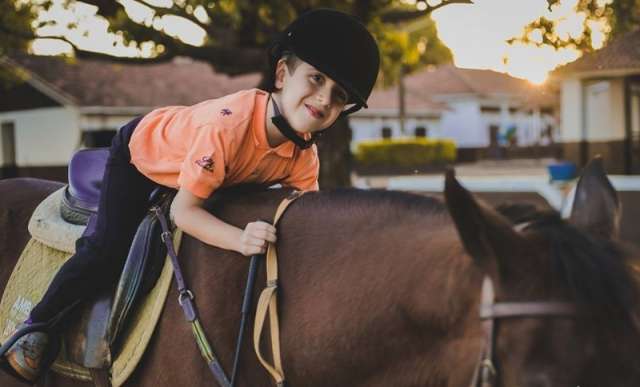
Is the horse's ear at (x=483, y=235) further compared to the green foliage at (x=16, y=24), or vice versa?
the green foliage at (x=16, y=24)

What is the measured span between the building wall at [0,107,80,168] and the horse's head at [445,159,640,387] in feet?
88.2


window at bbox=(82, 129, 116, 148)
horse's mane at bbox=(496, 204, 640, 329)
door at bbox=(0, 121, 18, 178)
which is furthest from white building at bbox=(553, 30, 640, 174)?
door at bbox=(0, 121, 18, 178)

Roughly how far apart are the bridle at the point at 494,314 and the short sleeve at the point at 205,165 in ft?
3.10

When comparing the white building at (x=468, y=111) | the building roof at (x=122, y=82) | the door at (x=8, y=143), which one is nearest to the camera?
the building roof at (x=122, y=82)

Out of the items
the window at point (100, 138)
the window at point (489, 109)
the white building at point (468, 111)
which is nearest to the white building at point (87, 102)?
the white building at point (468, 111)

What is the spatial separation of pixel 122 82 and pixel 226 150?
29.3 m

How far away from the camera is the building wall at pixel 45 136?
27062 millimetres

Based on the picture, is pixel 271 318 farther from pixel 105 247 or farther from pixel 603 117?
pixel 603 117

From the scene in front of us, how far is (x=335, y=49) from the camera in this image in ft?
7.23

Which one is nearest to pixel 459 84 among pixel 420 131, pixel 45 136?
pixel 420 131

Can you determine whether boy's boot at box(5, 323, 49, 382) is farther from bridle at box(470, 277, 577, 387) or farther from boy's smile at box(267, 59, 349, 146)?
bridle at box(470, 277, 577, 387)

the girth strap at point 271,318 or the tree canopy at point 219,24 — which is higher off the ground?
the tree canopy at point 219,24

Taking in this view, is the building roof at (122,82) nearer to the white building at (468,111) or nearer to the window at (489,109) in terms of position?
the white building at (468,111)

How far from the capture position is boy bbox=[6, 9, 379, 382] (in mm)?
2202
